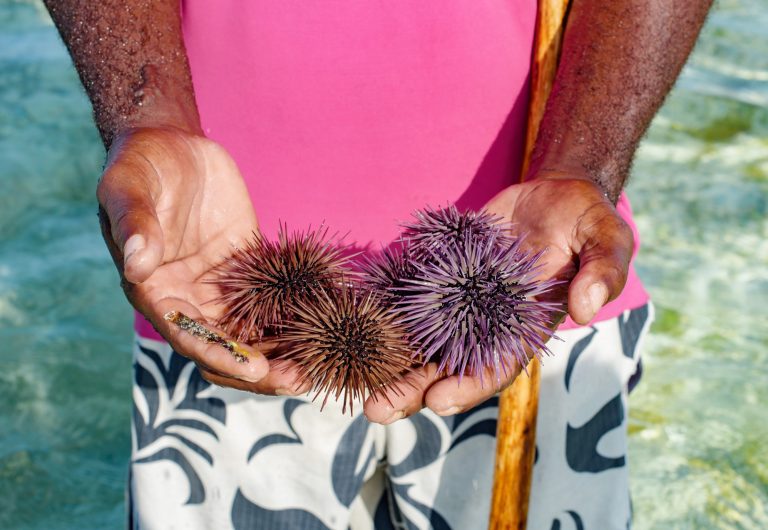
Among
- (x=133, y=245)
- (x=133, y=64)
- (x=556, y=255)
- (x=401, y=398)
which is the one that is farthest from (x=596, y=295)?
(x=133, y=64)

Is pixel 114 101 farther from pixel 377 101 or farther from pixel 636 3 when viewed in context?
pixel 636 3

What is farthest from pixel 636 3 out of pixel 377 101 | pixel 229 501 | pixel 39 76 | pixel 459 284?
pixel 39 76

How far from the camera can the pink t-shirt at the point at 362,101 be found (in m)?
2.06

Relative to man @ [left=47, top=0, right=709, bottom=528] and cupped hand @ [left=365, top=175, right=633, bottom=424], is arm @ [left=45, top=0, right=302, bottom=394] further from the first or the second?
cupped hand @ [left=365, top=175, right=633, bottom=424]

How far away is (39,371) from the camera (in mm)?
4289

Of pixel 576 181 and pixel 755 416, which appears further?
pixel 755 416

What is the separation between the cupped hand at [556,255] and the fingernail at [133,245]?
0.58m

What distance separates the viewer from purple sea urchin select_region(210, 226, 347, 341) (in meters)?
1.98

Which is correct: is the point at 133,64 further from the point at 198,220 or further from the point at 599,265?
the point at 599,265

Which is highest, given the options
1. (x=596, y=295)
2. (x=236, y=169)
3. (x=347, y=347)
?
(x=236, y=169)

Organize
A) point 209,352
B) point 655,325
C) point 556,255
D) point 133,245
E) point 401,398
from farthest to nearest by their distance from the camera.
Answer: point 655,325 < point 556,255 < point 401,398 < point 209,352 < point 133,245

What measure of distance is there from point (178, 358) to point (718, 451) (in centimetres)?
269

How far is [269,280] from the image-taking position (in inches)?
78.5

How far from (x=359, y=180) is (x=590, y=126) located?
593mm
